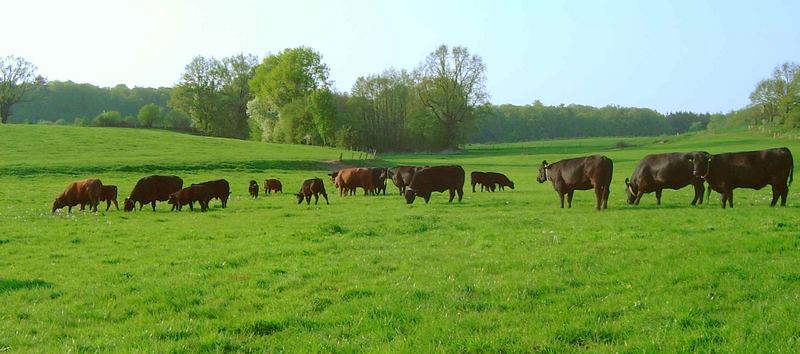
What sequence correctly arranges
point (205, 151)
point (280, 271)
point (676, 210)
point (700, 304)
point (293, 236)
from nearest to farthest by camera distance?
point (700, 304) < point (280, 271) < point (293, 236) < point (676, 210) < point (205, 151)

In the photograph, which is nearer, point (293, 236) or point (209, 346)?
point (209, 346)

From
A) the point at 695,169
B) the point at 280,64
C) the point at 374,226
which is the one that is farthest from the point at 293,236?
the point at 280,64

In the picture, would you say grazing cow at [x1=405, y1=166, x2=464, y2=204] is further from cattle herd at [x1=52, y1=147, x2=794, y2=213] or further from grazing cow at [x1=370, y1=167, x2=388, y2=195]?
grazing cow at [x1=370, y1=167, x2=388, y2=195]

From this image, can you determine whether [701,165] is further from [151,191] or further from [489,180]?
[151,191]

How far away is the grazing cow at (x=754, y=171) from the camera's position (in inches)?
730

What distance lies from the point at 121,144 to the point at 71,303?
55.4 meters

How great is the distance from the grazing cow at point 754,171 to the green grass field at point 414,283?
2.32 ft

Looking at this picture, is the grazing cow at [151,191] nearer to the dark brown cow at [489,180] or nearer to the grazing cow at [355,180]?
the grazing cow at [355,180]

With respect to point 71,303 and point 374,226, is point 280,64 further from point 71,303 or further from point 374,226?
point 71,303

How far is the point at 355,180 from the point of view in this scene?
3123cm

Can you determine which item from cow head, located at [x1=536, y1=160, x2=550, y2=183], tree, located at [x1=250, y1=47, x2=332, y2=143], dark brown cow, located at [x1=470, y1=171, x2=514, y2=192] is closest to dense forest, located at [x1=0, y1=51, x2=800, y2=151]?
tree, located at [x1=250, y1=47, x2=332, y2=143]

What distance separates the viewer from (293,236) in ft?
48.3

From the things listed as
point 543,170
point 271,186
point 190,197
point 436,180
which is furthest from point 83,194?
point 543,170

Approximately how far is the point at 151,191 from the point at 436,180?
1124cm
